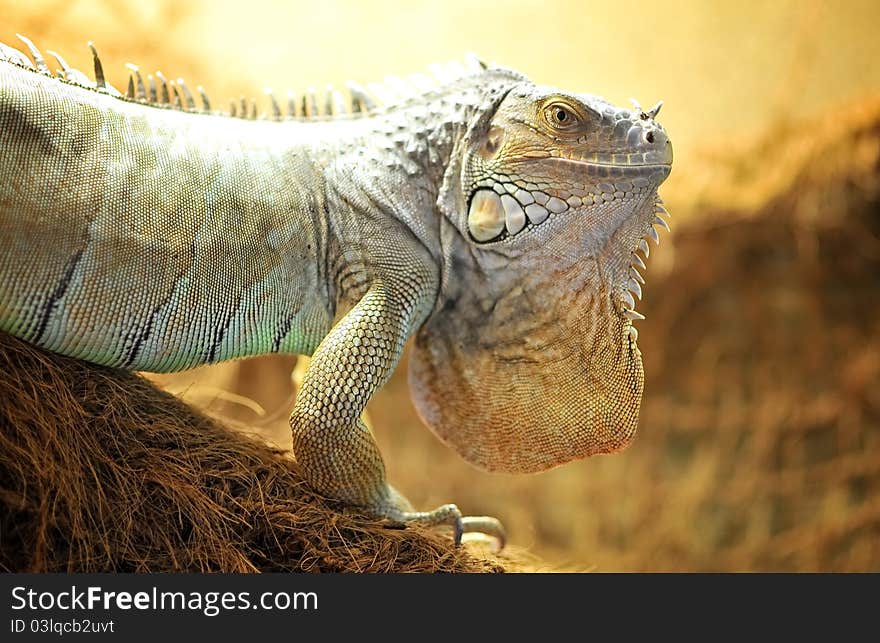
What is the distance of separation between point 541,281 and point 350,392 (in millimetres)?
711

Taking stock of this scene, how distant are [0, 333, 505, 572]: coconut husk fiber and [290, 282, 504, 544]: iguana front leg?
0.12 m

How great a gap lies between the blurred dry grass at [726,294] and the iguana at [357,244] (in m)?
2.52

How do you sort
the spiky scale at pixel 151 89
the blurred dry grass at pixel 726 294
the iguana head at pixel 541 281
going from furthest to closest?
the blurred dry grass at pixel 726 294, the spiky scale at pixel 151 89, the iguana head at pixel 541 281

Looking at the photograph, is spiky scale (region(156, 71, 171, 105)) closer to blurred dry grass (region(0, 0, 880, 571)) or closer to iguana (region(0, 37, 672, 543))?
iguana (region(0, 37, 672, 543))

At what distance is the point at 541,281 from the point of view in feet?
7.93

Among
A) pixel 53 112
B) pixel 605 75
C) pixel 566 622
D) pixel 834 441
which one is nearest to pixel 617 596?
pixel 566 622

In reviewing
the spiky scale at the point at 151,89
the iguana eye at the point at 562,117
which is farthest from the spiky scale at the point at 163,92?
the iguana eye at the point at 562,117

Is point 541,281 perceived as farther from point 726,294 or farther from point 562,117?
point 726,294

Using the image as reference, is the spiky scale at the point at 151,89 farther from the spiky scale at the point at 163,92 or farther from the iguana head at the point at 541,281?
the iguana head at the point at 541,281

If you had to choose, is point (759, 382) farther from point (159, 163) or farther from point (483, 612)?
point (159, 163)

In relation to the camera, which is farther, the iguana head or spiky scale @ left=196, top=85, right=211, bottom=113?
spiky scale @ left=196, top=85, right=211, bottom=113

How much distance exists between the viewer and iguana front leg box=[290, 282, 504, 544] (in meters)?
2.14

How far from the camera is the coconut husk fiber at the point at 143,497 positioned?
1932 mm

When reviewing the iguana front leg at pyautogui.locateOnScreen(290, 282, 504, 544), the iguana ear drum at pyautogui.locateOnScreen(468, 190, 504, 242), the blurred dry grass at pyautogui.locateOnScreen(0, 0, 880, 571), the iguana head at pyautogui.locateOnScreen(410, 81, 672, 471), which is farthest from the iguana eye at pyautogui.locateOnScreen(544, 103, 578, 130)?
the blurred dry grass at pyautogui.locateOnScreen(0, 0, 880, 571)
